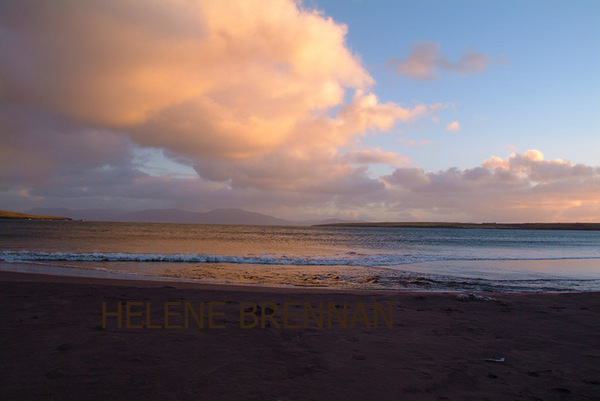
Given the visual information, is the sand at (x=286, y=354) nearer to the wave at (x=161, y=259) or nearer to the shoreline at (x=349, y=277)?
the shoreline at (x=349, y=277)

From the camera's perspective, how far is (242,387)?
438 centimetres

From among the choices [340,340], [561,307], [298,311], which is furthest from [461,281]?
[340,340]

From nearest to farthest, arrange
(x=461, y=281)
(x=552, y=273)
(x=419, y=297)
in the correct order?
(x=419, y=297) < (x=461, y=281) < (x=552, y=273)

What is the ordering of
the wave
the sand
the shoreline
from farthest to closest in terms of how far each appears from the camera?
the wave < the shoreline < the sand

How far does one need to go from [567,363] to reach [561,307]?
5987 mm

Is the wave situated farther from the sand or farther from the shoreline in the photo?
the sand

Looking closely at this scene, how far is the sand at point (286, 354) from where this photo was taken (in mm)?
4391

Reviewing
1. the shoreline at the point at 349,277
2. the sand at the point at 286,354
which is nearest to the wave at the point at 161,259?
the shoreline at the point at 349,277

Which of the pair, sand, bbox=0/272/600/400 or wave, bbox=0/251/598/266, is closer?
sand, bbox=0/272/600/400

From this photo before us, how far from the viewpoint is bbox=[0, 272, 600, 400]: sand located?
14.4 ft

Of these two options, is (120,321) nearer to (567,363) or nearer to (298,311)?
(298,311)

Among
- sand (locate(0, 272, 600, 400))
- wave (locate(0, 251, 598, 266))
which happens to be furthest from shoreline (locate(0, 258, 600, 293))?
sand (locate(0, 272, 600, 400))

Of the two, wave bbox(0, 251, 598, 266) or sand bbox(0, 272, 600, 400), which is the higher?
sand bbox(0, 272, 600, 400)

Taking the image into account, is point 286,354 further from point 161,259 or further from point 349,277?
point 161,259
